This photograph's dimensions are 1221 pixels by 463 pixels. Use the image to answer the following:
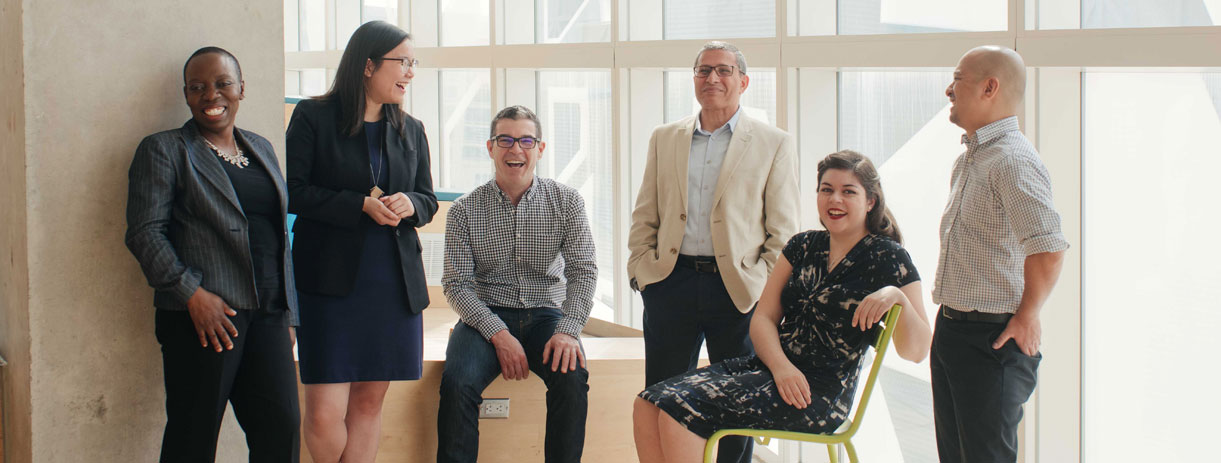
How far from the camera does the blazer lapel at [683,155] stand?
3072 mm

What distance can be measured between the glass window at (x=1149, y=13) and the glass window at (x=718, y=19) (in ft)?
4.68

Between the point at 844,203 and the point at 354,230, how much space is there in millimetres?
1481

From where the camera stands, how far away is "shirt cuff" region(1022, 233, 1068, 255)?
209 cm

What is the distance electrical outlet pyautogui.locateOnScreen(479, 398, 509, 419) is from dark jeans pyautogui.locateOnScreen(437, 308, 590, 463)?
0.70 feet

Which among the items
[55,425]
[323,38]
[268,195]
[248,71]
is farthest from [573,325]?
[323,38]

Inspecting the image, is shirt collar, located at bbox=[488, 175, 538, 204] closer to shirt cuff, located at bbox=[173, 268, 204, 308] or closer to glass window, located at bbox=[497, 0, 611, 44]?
shirt cuff, located at bbox=[173, 268, 204, 308]

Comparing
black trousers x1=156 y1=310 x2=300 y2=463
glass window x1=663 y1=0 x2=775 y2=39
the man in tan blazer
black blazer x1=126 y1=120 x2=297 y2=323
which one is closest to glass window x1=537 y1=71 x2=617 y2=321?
glass window x1=663 y1=0 x2=775 y2=39

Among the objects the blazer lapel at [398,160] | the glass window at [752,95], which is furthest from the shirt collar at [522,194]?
the glass window at [752,95]

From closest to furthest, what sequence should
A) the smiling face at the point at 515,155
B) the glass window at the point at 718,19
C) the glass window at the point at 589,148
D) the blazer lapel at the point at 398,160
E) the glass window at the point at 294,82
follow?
the blazer lapel at the point at 398,160
the smiling face at the point at 515,155
the glass window at the point at 718,19
the glass window at the point at 589,148
the glass window at the point at 294,82

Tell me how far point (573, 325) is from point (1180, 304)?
1826mm

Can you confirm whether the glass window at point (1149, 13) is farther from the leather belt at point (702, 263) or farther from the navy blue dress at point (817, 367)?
the leather belt at point (702, 263)

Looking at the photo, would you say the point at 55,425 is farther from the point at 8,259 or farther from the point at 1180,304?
the point at 1180,304

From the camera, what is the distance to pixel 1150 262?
2.60m

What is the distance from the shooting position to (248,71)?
2881 mm
